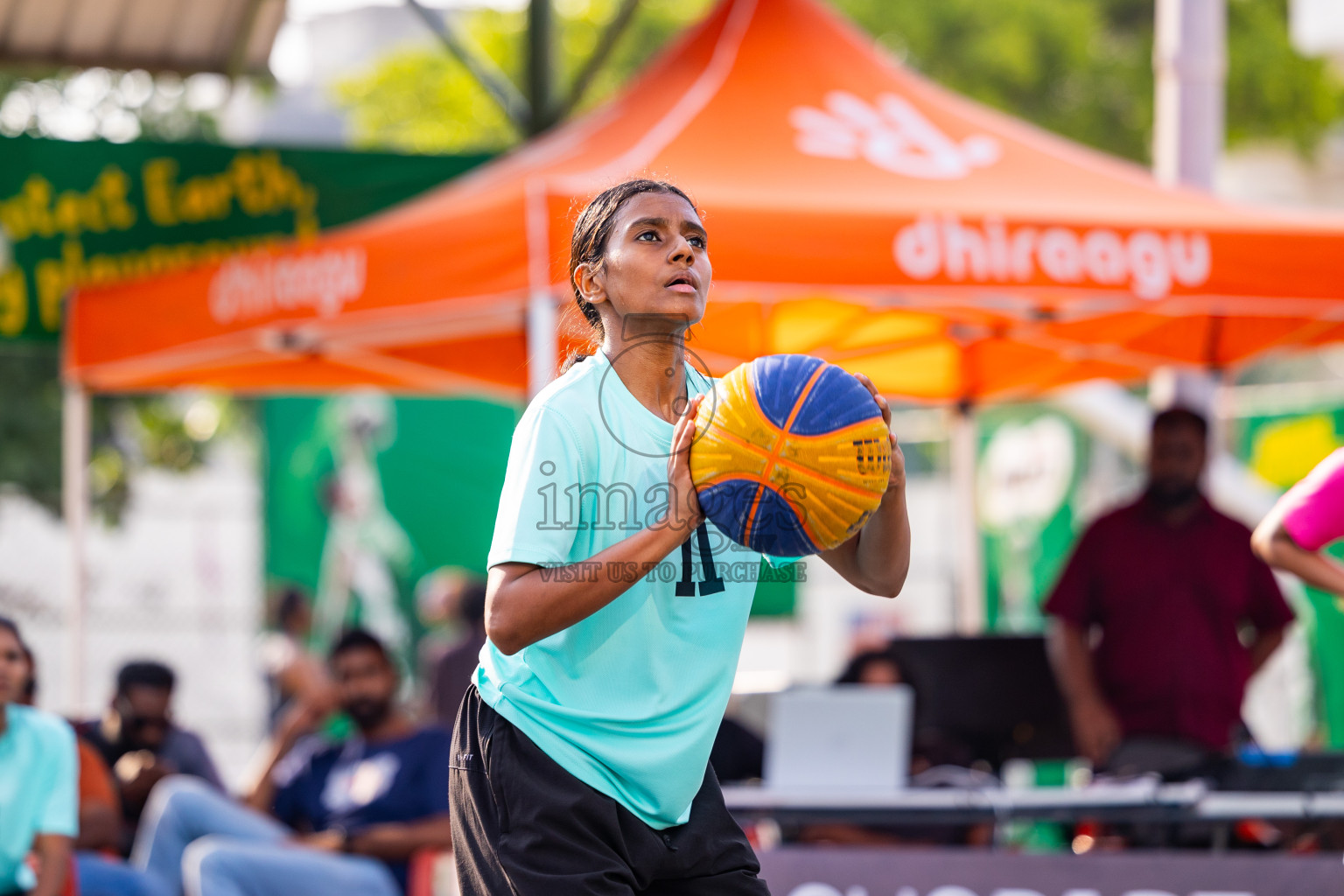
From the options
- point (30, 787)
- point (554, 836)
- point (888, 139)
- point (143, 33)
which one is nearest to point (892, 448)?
point (554, 836)

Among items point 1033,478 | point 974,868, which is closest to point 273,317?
point 974,868

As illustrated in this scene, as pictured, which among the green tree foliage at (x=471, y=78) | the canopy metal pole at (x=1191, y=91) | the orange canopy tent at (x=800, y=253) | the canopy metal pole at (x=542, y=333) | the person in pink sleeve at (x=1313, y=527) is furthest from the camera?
the green tree foliage at (x=471, y=78)

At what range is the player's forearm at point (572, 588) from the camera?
7.98 ft

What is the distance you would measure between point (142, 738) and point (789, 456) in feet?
19.0

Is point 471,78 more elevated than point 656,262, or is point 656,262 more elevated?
point 471,78

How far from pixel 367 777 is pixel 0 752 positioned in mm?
1697

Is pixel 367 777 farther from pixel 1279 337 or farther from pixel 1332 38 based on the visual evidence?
pixel 1332 38

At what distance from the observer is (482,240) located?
19.5 feet

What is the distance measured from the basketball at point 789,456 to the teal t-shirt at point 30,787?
12.4ft

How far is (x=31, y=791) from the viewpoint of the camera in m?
5.51

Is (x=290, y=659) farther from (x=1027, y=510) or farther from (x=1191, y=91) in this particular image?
(x=1191, y=91)

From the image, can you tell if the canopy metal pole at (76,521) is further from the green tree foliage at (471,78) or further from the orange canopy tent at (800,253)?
the green tree foliage at (471,78)

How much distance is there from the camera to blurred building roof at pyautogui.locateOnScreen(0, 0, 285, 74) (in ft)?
29.6

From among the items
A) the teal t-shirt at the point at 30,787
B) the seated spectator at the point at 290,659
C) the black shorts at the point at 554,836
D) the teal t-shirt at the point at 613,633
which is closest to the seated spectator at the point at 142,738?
the seated spectator at the point at 290,659
